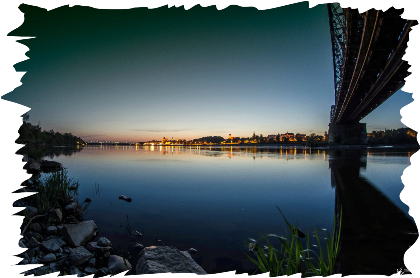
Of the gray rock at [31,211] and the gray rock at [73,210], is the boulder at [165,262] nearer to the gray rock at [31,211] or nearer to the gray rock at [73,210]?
the gray rock at [31,211]

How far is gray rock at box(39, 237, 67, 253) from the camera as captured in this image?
5548 mm

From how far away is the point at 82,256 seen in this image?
5355 mm

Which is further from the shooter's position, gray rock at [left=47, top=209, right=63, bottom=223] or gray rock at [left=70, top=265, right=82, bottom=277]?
gray rock at [left=47, top=209, right=63, bottom=223]

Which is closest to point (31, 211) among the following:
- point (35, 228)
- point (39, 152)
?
point (35, 228)

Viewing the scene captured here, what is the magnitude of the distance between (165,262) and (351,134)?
99.6m

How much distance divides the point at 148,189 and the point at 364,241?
42.1 feet

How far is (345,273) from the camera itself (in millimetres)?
4250

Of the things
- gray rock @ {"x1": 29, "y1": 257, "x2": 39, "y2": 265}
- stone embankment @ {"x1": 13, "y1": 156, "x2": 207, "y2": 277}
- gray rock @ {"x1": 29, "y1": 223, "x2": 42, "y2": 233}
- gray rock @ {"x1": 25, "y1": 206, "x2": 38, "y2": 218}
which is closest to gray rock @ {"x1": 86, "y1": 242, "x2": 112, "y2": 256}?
stone embankment @ {"x1": 13, "y1": 156, "x2": 207, "y2": 277}

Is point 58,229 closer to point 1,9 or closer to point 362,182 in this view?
point 1,9

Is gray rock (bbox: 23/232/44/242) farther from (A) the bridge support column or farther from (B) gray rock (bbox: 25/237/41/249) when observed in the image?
(A) the bridge support column

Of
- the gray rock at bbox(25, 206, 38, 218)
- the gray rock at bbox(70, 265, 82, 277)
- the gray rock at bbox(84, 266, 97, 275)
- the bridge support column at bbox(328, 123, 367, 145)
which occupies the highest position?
the bridge support column at bbox(328, 123, 367, 145)

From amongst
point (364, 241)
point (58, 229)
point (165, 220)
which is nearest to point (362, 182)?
point (364, 241)

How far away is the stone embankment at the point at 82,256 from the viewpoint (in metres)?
4.67

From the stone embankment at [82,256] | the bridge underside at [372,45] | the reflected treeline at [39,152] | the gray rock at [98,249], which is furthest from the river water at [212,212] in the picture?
the reflected treeline at [39,152]
